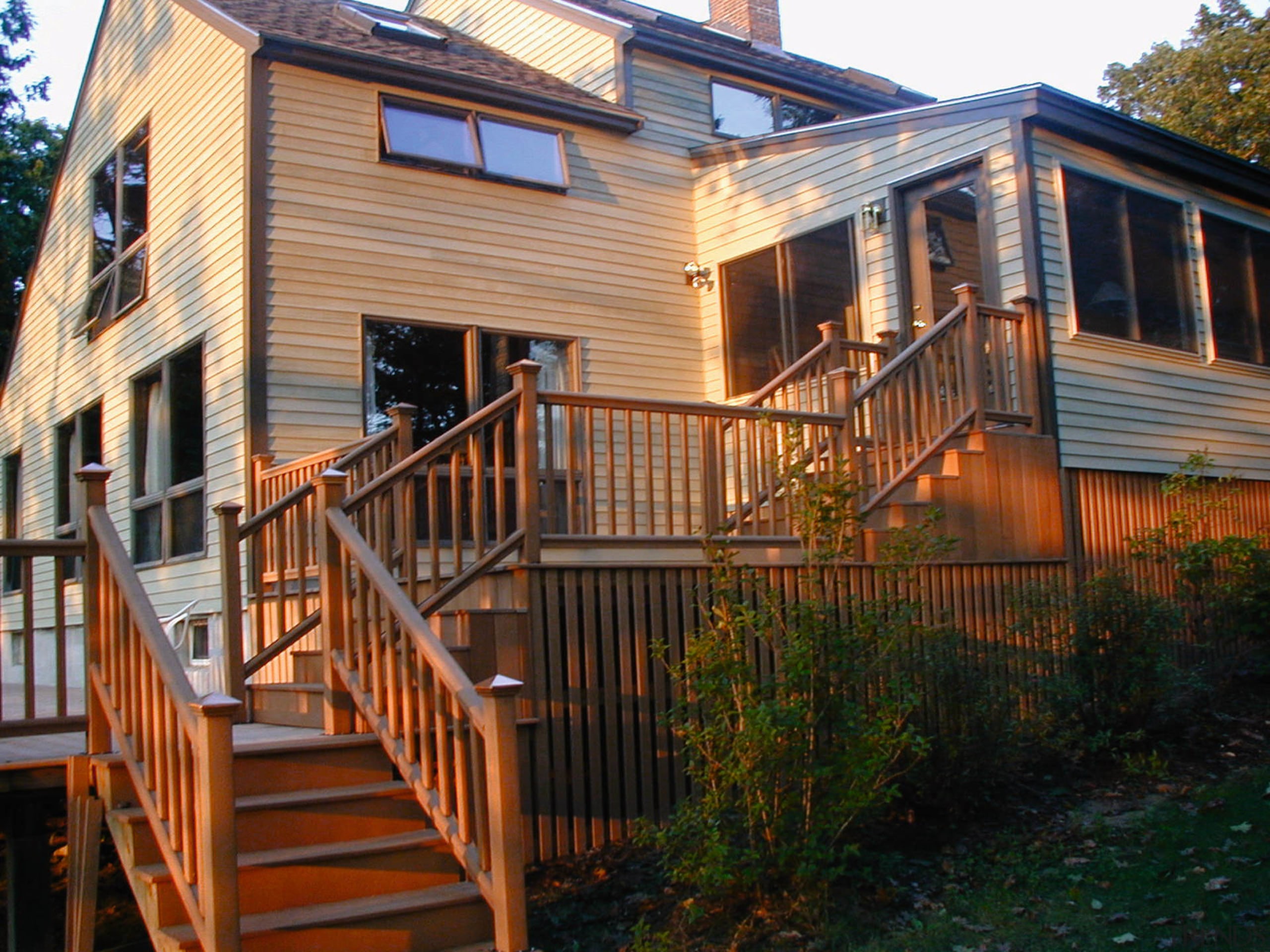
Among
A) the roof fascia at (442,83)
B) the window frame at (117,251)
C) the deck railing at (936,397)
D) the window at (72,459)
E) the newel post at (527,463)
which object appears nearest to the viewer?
the newel post at (527,463)

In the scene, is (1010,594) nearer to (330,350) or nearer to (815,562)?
(815,562)

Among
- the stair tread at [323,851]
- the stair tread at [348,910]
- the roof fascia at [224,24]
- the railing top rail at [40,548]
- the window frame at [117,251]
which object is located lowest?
the stair tread at [348,910]

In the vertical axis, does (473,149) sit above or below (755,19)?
below

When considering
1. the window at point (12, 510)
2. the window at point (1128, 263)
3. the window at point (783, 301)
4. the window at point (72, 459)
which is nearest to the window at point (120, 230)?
the window at point (72, 459)

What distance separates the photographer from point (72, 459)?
15.5 meters

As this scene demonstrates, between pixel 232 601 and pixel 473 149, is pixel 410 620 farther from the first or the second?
pixel 473 149

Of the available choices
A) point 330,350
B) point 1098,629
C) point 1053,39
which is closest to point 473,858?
point 1098,629

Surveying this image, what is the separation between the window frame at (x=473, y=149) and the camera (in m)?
12.1

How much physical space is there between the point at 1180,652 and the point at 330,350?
781cm

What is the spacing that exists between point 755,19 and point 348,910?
54.2ft

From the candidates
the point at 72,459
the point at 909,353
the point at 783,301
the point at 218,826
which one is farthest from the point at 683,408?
the point at 72,459

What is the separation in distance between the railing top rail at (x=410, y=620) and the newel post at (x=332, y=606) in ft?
0.33

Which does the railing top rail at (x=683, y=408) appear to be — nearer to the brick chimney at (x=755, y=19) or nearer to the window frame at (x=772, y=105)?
the window frame at (x=772, y=105)

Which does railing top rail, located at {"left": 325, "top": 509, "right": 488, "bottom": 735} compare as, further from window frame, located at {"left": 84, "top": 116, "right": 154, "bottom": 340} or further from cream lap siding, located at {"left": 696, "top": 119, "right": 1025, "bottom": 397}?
window frame, located at {"left": 84, "top": 116, "right": 154, "bottom": 340}
